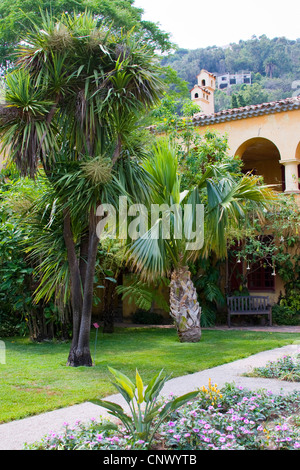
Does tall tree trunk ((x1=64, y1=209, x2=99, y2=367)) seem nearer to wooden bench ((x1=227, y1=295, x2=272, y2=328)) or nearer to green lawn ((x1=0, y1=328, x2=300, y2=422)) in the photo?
green lawn ((x1=0, y1=328, x2=300, y2=422))

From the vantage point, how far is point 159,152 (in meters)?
9.48

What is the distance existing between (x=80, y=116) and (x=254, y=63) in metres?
90.1

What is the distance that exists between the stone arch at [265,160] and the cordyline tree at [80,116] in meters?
9.74

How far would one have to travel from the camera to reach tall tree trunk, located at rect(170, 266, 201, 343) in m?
10.6

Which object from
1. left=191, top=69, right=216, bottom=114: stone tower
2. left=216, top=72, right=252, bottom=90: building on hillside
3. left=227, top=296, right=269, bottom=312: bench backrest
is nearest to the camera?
left=227, top=296, right=269, bottom=312: bench backrest

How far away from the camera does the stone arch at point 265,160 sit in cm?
1753

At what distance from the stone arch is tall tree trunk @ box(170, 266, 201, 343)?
7.63 meters

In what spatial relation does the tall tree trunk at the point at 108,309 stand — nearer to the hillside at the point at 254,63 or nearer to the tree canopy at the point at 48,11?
the tree canopy at the point at 48,11

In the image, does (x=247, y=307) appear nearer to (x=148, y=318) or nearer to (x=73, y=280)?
(x=148, y=318)

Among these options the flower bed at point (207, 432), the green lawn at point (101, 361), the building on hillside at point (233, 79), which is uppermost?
the building on hillside at point (233, 79)

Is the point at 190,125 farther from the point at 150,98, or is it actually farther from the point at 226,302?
the point at 150,98

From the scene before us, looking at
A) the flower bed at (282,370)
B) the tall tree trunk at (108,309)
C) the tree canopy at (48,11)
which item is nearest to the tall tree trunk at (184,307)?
the tall tree trunk at (108,309)

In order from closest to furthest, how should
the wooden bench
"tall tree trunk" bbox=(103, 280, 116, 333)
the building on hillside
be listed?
"tall tree trunk" bbox=(103, 280, 116, 333), the wooden bench, the building on hillside

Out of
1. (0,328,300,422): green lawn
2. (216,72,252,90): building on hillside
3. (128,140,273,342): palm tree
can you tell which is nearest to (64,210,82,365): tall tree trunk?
(0,328,300,422): green lawn
